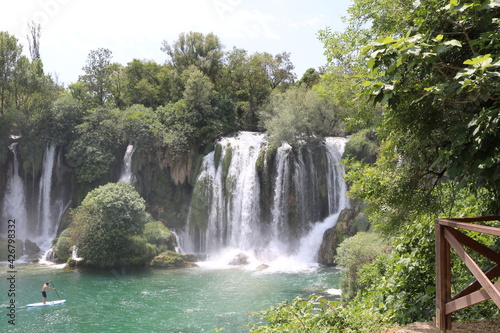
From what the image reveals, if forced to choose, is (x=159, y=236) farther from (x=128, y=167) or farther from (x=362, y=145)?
(x=362, y=145)

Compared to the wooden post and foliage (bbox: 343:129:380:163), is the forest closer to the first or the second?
foliage (bbox: 343:129:380:163)

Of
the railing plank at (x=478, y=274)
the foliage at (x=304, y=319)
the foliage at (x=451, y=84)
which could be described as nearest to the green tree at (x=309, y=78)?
the foliage at (x=304, y=319)

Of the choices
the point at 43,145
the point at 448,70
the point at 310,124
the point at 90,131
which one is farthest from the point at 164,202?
the point at 448,70

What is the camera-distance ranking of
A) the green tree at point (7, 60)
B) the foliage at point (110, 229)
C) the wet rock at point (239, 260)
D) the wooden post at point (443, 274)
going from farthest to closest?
the green tree at point (7, 60) → the wet rock at point (239, 260) → the foliage at point (110, 229) → the wooden post at point (443, 274)

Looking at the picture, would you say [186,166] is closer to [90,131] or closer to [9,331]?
[90,131]

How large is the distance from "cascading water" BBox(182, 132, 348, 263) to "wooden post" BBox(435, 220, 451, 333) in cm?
1987

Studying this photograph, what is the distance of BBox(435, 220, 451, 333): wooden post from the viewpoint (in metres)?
3.72

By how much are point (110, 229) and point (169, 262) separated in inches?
139

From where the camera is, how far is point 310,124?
25.7m

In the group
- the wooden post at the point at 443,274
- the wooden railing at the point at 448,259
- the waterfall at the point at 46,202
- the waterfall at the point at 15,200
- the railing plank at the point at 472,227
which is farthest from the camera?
the waterfall at the point at 15,200

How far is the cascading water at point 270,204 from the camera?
79.9 feet

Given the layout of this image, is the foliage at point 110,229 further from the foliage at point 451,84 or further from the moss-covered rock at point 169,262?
the foliage at point 451,84

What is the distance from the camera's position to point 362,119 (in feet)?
30.4

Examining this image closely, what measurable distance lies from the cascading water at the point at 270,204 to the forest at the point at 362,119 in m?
1.56
